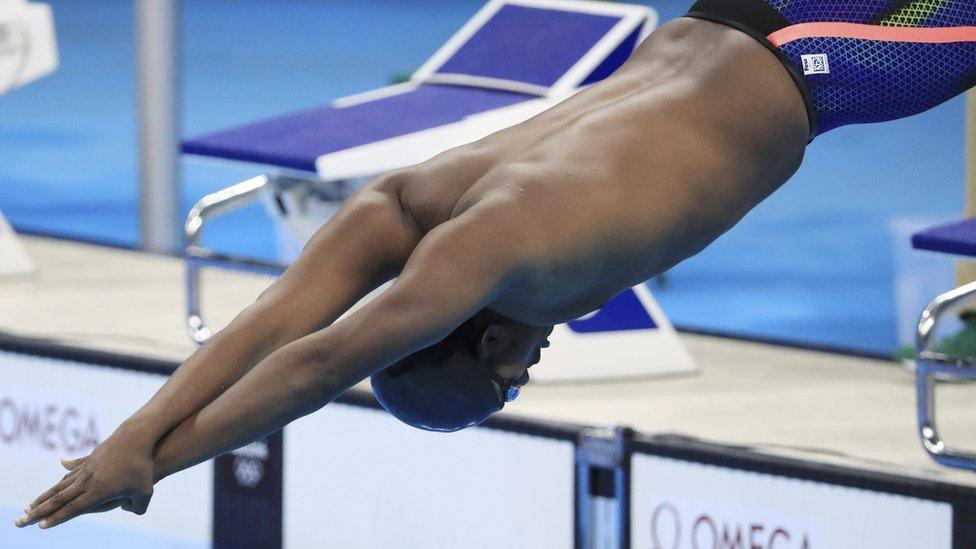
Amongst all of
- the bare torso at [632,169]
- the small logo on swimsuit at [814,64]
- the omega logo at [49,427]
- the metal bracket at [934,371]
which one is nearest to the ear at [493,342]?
the bare torso at [632,169]

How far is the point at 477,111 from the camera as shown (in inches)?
210

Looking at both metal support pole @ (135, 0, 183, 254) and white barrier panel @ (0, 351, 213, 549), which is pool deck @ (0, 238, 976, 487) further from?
metal support pole @ (135, 0, 183, 254)

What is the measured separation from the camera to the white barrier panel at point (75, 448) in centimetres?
498

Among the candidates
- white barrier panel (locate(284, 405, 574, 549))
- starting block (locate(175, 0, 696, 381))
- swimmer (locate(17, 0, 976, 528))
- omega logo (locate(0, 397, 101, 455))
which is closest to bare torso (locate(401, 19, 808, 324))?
swimmer (locate(17, 0, 976, 528))

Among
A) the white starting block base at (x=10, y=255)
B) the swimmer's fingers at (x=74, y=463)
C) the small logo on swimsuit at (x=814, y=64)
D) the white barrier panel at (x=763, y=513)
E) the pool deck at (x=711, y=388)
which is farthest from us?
the white starting block base at (x=10, y=255)

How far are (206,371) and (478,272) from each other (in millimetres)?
473

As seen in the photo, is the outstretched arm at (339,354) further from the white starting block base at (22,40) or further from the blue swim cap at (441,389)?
the white starting block base at (22,40)

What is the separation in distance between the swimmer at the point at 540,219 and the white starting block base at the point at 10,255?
12.1ft

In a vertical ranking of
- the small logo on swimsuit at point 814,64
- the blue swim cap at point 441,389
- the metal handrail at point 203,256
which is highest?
the small logo on swimsuit at point 814,64

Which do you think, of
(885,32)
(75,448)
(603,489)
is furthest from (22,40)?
(885,32)

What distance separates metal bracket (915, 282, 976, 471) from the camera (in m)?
4.00

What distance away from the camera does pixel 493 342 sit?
300cm

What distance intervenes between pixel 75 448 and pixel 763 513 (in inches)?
78.6

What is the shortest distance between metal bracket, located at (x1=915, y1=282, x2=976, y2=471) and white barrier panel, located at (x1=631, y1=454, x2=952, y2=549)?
0.13 meters
